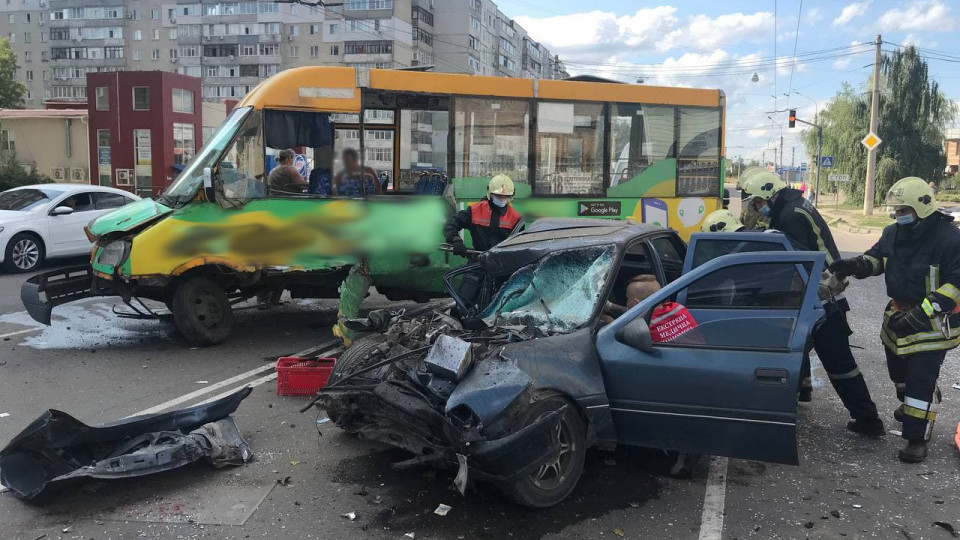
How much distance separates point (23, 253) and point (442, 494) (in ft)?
38.0

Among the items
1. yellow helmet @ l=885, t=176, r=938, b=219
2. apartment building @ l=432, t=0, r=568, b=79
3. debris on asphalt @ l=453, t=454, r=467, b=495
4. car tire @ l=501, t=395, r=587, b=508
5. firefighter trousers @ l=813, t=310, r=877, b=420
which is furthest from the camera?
apartment building @ l=432, t=0, r=568, b=79

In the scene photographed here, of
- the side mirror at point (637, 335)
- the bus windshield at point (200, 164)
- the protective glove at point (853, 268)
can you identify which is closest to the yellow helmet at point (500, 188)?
the bus windshield at point (200, 164)

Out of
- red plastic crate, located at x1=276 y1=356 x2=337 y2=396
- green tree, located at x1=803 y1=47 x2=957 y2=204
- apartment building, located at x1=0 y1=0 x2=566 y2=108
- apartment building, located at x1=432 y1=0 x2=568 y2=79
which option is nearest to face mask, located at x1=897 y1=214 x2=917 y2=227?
red plastic crate, located at x1=276 y1=356 x2=337 y2=396

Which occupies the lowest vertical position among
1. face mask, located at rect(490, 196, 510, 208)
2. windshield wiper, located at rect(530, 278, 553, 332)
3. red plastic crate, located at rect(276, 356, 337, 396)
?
red plastic crate, located at rect(276, 356, 337, 396)

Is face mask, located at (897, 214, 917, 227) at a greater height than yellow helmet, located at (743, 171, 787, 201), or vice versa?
yellow helmet, located at (743, 171, 787, 201)

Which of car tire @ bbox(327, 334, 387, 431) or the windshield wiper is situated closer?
the windshield wiper

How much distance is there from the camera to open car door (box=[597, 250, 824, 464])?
395 cm

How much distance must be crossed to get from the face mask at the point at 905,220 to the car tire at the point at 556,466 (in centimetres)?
281

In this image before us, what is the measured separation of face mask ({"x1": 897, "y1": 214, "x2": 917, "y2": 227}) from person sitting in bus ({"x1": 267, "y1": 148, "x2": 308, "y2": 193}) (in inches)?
227

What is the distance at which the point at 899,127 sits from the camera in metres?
40.7

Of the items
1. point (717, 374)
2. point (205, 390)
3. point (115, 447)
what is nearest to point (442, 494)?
point (717, 374)

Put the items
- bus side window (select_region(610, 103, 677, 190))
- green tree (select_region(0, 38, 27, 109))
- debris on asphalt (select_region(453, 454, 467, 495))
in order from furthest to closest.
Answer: green tree (select_region(0, 38, 27, 109)) → bus side window (select_region(610, 103, 677, 190)) → debris on asphalt (select_region(453, 454, 467, 495))

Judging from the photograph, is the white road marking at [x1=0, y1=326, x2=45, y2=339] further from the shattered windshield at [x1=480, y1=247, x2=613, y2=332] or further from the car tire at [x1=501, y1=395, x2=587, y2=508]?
the car tire at [x1=501, y1=395, x2=587, y2=508]

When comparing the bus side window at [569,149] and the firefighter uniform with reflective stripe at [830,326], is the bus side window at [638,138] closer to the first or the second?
the bus side window at [569,149]
